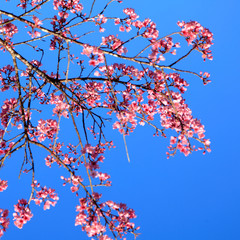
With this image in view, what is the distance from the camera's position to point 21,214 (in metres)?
4.90

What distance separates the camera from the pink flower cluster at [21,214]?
16.0 feet

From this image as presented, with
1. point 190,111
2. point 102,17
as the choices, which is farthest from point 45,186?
point 102,17

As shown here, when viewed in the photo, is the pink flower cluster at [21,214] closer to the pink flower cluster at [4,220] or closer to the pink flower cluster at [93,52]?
the pink flower cluster at [4,220]

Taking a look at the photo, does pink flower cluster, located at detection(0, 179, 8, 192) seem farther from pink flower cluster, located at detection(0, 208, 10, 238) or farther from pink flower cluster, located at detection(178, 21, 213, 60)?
pink flower cluster, located at detection(178, 21, 213, 60)

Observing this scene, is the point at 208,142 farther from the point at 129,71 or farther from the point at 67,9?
the point at 67,9

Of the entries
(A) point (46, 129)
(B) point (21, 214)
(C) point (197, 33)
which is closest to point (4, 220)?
(B) point (21, 214)

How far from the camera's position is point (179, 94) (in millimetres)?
6043

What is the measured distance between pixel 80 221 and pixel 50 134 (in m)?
3.14

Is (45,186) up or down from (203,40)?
down

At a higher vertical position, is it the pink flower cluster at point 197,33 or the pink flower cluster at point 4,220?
the pink flower cluster at point 197,33

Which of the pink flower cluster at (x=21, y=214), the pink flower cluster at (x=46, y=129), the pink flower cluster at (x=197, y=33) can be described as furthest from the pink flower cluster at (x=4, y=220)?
the pink flower cluster at (x=197, y=33)

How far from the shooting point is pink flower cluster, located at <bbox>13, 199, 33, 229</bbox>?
4891mm

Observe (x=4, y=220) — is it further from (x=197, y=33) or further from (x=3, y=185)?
(x=197, y=33)

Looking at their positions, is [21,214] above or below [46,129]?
below
